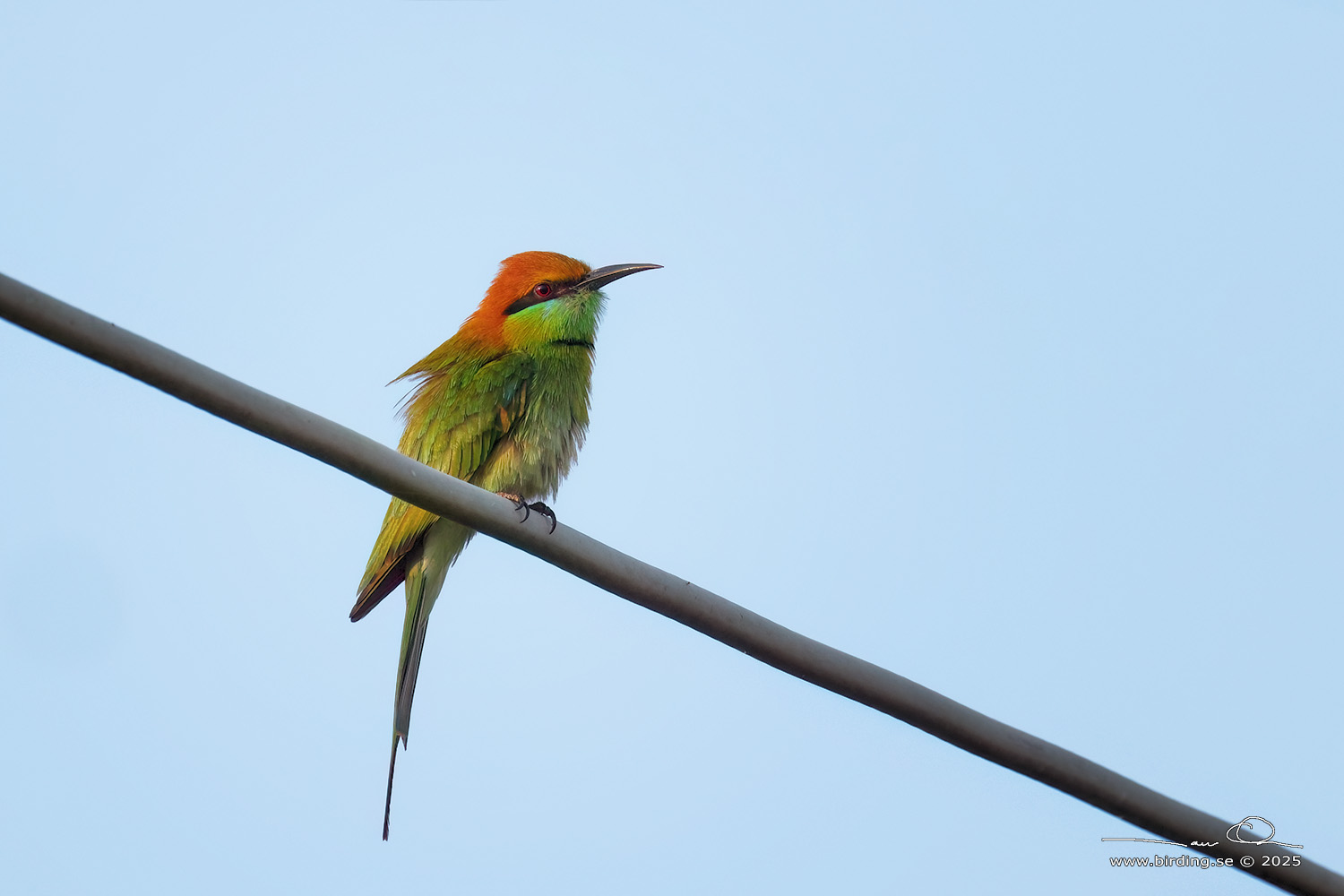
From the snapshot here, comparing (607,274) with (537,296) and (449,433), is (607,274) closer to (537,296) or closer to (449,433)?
(537,296)

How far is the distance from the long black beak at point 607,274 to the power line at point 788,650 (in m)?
2.25

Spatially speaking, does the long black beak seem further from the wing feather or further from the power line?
the power line

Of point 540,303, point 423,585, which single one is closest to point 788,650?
point 423,585

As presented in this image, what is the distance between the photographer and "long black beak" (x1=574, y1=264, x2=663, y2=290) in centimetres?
398

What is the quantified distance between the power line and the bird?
1.19 meters

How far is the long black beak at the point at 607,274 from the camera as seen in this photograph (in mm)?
3979

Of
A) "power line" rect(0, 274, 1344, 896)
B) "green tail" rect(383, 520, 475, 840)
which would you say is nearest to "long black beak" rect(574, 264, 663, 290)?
"green tail" rect(383, 520, 475, 840)

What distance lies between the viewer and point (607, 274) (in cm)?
400

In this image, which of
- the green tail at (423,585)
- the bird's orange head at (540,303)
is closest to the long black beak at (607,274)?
the bird's orange head at (540,303)

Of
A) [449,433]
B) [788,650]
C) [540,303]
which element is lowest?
[788,650]

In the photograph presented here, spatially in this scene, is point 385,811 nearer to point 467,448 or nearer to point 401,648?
point 401,648

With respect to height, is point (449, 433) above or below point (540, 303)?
below

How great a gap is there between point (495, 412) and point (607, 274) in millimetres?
757

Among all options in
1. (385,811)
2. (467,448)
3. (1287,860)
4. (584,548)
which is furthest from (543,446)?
(1287,860)
